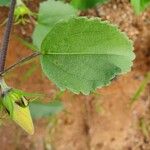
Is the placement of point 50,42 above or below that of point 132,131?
above

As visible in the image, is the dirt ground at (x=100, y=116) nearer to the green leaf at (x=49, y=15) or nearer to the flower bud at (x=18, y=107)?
the green leaf at (x=49, y=15)

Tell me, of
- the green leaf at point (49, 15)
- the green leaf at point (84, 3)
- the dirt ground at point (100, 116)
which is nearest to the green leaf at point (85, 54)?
the green leaf at point (84, 3)

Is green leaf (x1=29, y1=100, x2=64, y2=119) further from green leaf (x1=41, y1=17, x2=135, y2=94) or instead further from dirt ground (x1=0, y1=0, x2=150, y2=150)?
green leaf (x1=41, y1=17, x2=135, y2=94)

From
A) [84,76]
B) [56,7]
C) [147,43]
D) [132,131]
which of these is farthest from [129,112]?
[84,76]

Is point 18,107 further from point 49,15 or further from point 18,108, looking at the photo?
point 49,15

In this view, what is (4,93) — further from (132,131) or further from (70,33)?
(132,131)

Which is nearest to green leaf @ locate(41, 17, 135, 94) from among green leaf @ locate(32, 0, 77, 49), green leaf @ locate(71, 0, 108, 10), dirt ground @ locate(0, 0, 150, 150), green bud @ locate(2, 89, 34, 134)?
green bud @ locate(2, 89, 34, 134)

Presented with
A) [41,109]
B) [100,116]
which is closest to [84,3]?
[41,109]
